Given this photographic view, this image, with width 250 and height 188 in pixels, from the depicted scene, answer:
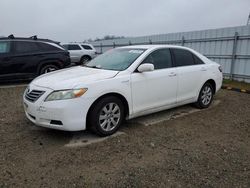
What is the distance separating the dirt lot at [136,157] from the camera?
9.96 ft

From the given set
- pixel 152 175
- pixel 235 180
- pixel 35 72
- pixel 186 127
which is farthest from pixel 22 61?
pixel 235 180

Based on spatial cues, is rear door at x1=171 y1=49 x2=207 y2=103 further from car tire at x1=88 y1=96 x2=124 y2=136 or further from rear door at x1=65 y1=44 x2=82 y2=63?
rear door at x1=65 y1=44 x2=82 y2=63

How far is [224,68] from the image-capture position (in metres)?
10.7

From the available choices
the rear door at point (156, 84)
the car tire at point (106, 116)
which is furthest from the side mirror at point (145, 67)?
the car tire at point (106, 116)

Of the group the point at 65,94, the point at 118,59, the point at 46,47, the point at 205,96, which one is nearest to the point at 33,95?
the point at 65,94

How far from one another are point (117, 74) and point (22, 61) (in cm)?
547

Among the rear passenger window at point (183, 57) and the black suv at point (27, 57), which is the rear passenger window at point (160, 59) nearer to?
the rear passenger window at point (183, 57)

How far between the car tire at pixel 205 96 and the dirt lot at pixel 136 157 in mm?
881

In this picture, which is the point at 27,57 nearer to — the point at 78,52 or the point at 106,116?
the point at 106,116

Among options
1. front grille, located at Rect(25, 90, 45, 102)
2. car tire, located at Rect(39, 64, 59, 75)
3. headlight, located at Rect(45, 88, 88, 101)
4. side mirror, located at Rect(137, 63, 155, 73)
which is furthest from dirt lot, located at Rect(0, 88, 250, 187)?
car tire, located at Rect(39, 64, 59, 75)

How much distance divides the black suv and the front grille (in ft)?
15.5

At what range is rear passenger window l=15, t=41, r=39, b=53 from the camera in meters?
8.63

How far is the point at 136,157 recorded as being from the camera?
358cm

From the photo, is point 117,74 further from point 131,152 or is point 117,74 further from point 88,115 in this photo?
point 131,152
